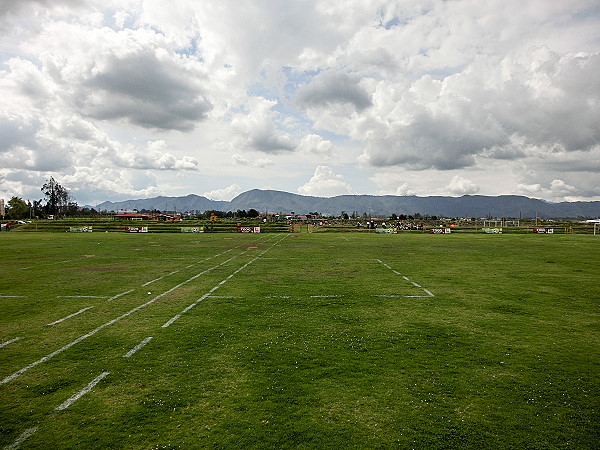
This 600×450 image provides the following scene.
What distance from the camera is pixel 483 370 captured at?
6582mm

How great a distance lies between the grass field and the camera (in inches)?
187

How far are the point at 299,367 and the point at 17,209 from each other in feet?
Answer: 517

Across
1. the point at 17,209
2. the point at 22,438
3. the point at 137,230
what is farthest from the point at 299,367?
the point at 17,209

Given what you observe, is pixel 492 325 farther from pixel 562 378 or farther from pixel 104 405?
pixel 104 405

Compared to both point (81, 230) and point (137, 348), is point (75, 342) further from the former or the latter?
point (81, 230)

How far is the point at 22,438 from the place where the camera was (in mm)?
4629

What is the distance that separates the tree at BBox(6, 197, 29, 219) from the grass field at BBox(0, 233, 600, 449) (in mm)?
143656

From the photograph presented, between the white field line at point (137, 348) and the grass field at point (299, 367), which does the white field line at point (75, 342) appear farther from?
the white field line at point (137, 348)

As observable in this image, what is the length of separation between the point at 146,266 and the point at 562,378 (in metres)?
19.7

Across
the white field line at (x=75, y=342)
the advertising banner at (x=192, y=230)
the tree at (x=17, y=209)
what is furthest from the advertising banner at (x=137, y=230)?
the tree at (x=17, y=209)

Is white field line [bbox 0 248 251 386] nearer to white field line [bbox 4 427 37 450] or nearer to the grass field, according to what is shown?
the grass field

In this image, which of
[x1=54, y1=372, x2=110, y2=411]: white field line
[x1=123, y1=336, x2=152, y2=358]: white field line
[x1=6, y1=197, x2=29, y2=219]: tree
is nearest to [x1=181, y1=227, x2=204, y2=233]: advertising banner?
[x1=123, y1=336, x2=152, y2=358]: white field line

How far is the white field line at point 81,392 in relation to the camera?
5.36 m

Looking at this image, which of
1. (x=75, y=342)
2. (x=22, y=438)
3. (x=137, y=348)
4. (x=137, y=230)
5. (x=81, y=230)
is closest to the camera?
(x=22, y=438)
